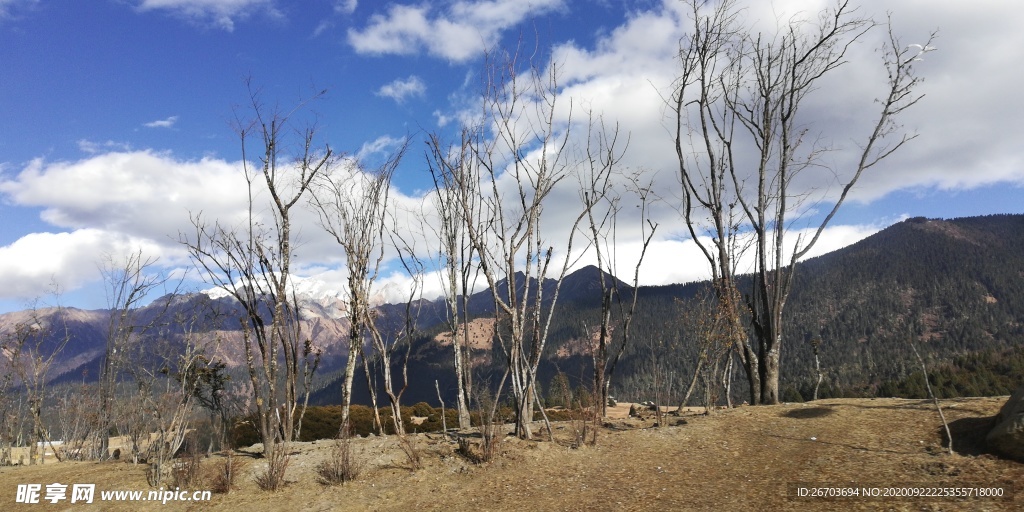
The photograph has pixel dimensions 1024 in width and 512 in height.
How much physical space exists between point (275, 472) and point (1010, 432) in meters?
10.3

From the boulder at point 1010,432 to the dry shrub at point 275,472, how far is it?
1005cm

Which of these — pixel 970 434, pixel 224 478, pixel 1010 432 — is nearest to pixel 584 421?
pixel 970 434

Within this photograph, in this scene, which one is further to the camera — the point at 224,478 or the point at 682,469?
the point at 224,478

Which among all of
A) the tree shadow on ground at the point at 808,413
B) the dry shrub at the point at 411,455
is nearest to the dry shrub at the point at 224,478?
the dry shrub at the point at 411,455

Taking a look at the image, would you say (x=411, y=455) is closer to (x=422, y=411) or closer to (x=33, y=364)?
(x=33, y=364)

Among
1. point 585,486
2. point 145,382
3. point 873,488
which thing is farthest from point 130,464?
point 873,488

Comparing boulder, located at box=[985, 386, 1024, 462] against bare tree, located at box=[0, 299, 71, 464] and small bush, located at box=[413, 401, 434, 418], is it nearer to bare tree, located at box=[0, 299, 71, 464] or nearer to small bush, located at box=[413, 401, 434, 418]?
bare tree, located at box=[0, 299, 71, 464]

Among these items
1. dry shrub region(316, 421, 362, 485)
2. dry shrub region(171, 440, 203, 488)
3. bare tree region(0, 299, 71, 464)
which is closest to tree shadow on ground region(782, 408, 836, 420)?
dry shrub region(316, 421, 362, 485)

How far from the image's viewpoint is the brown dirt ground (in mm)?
6438

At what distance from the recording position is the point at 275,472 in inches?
338

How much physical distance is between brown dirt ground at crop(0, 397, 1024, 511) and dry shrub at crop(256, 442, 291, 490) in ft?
0.57

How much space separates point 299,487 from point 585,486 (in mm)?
4679

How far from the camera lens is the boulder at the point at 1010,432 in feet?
20.6

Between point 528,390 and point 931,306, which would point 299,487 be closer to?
point 528,390
